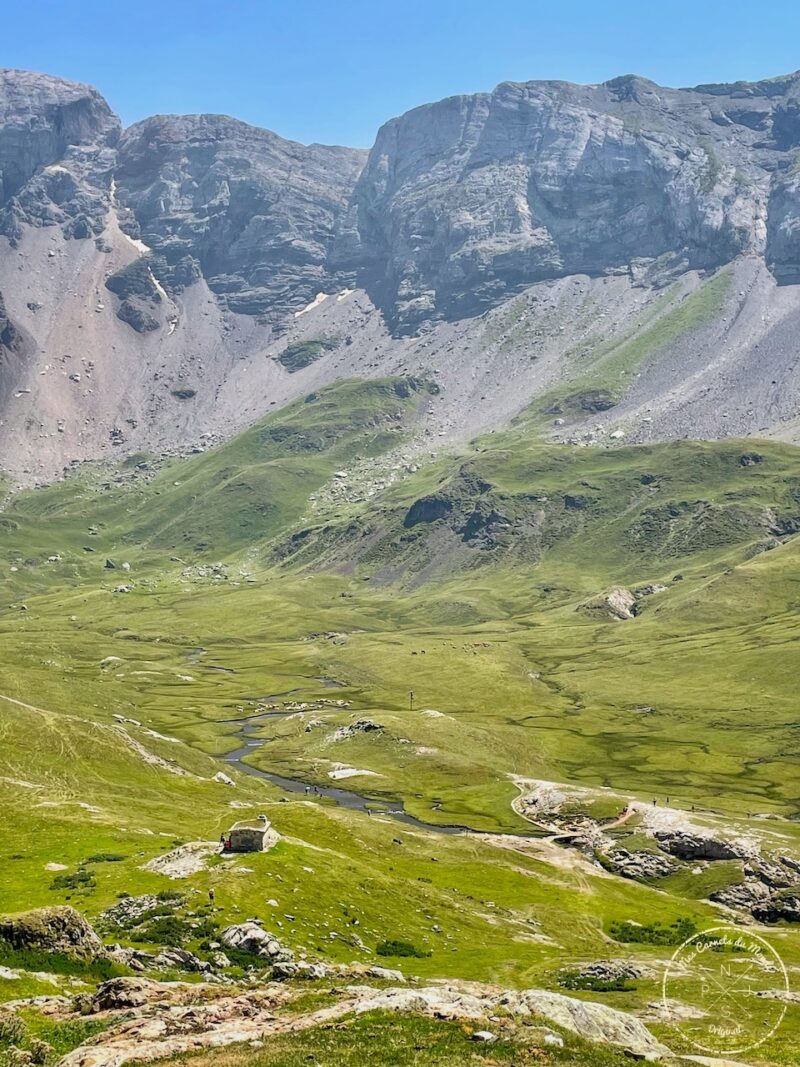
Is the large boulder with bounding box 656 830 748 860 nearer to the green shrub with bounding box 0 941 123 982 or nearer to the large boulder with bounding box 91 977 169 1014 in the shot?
the green shrub with bounding box 0 941 123 982

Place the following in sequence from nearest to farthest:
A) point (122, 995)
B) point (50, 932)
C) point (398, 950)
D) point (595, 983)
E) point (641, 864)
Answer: point (122, 995) < point (50, 932) < point (595, 983) < point (398, 950) < point (641, 864)

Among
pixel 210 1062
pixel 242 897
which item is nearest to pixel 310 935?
pixel 242 897

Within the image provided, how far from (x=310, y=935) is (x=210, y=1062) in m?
36.2

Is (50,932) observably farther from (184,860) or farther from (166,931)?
(184,860)

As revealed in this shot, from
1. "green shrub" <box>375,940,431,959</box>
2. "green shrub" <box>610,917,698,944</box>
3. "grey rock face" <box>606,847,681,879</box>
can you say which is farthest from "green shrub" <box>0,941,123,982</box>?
"grey rock face" <box>606,847,681,879</box>

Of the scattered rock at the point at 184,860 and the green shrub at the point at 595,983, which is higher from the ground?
the scattered rock at the point at 184,860

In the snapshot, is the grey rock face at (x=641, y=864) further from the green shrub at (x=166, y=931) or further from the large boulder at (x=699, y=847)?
the green shrub at (x=166, y=931)

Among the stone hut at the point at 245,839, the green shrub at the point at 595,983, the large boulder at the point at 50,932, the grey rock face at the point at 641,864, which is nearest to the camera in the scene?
the large boulder at the point at 50,932

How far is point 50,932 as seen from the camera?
51.6m

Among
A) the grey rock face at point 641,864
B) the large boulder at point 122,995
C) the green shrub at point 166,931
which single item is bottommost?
the grey rock face at point 641,864

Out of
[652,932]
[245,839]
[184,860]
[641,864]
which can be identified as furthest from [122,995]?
[641,864]

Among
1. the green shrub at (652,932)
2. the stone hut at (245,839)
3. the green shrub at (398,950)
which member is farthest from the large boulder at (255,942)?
the green shrub at (652,932)

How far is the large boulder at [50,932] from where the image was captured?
168 feet

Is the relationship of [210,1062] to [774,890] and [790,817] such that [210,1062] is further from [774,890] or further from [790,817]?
[790,817]
